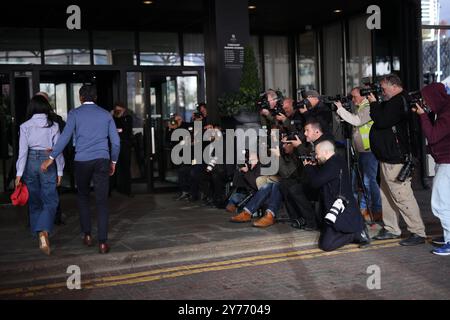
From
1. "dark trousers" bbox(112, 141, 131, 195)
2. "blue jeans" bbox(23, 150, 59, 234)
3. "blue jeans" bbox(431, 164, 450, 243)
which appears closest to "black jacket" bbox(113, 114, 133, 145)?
"dark trousers" bbox(112, 141, 131, 195)

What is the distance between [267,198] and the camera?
338 inches

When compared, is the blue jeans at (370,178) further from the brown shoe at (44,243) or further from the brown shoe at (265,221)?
the brown shoe at (44,243)

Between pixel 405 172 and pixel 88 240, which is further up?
pixel 405 172

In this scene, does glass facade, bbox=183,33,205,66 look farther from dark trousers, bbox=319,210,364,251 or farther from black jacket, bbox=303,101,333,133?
dark trousers, bbox=319,210,364,251

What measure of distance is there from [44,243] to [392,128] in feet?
13.6

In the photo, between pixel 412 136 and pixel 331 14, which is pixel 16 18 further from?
pixel 412 136

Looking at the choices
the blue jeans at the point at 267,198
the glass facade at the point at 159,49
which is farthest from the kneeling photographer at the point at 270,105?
the glass facade at the point at 159,49

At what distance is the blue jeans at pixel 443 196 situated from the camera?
6.63 metres

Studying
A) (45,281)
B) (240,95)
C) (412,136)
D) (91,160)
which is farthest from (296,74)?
(45,281)

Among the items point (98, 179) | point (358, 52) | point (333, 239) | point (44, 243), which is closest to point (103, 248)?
point (44, 243)

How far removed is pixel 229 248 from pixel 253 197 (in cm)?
169

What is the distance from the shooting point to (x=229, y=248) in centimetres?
709

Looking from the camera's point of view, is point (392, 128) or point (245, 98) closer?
point (392, 128)

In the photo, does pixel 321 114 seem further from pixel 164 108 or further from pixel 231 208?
pixel 164 108
